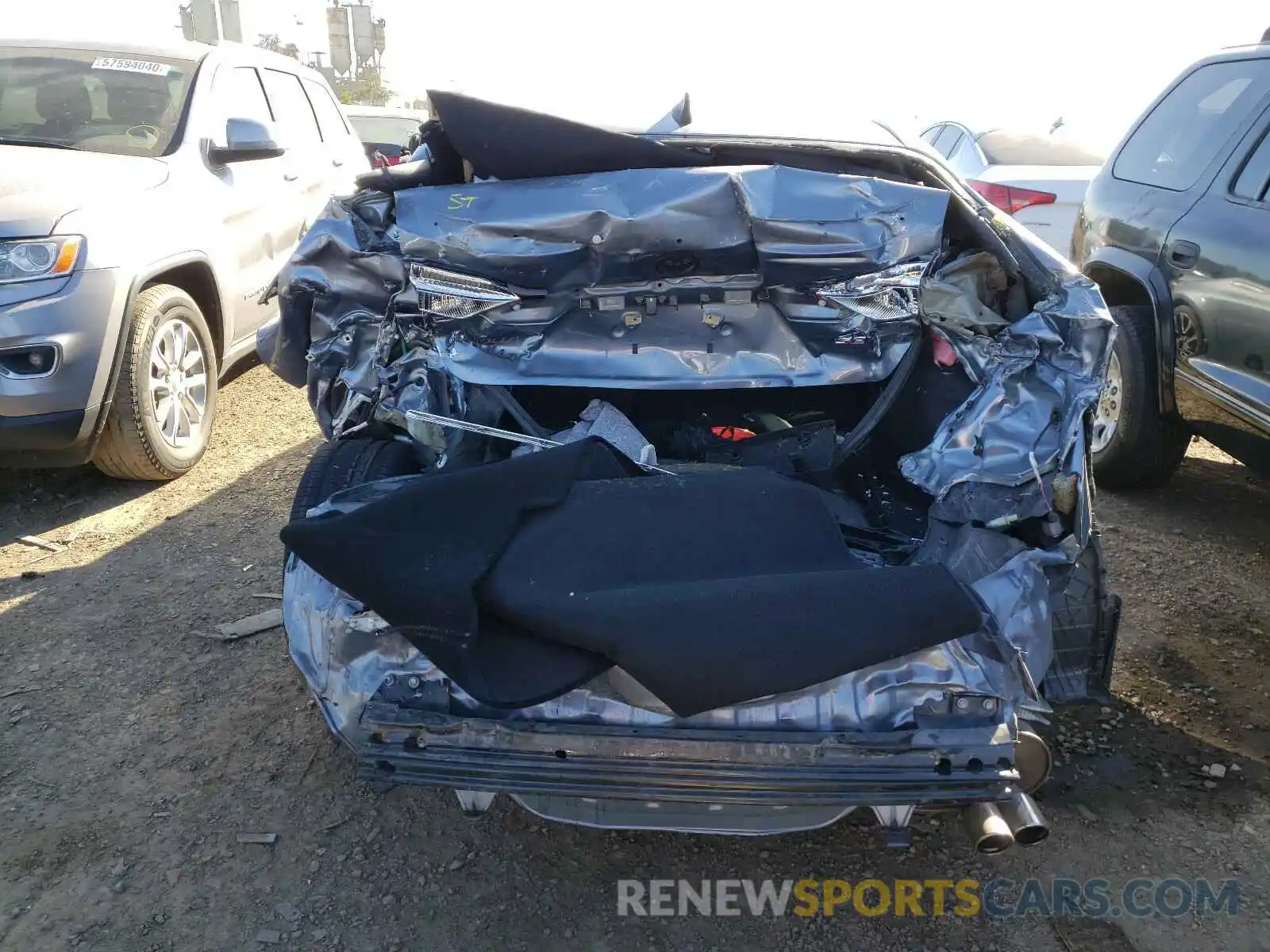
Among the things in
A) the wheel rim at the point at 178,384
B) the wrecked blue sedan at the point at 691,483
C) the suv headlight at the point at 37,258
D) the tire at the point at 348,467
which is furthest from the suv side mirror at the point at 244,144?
the tire at the point at 348,467

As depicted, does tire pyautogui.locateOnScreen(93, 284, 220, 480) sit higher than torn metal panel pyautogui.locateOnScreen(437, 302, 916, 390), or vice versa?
torn metal panel pyautogui.locateOnScreen(437, 302, 916, 390)

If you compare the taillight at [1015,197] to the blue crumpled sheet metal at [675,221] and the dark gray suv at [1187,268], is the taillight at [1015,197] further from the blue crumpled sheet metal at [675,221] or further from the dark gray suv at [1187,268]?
the blue crumpled sheet metal at [675,221]

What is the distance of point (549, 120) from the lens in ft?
8.48

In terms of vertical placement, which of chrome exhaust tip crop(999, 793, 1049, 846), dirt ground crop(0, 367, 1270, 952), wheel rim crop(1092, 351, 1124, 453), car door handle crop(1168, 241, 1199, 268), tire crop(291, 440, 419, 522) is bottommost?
dirt ground crop(0, 367, 1270, 952)

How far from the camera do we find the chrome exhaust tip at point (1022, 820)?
1692 millimetres

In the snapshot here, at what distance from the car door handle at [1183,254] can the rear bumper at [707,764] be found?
9.05 ft

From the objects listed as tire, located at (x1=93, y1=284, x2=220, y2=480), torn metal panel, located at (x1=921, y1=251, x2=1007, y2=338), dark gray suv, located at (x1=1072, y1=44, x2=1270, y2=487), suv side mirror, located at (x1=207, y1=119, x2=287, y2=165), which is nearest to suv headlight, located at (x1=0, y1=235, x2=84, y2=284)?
tire, located at (x1=93, y1=284, x2=220, y2=480)

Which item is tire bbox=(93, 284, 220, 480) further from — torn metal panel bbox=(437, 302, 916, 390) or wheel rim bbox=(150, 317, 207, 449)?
torn metal panel bbox=(437, 302, 916, 390)

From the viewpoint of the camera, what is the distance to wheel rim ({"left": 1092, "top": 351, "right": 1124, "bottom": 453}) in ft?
13.4

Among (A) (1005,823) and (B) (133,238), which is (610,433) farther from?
(B) (133,238)

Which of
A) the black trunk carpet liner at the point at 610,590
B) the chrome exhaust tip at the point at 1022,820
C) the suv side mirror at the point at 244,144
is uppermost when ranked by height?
the suv side mirror at the point at 244,144

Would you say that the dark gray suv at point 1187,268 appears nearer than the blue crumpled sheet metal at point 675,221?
No

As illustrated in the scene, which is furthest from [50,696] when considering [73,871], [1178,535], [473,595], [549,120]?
[1178,535]

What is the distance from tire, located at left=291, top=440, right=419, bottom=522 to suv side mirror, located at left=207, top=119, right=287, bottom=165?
2663 mm
